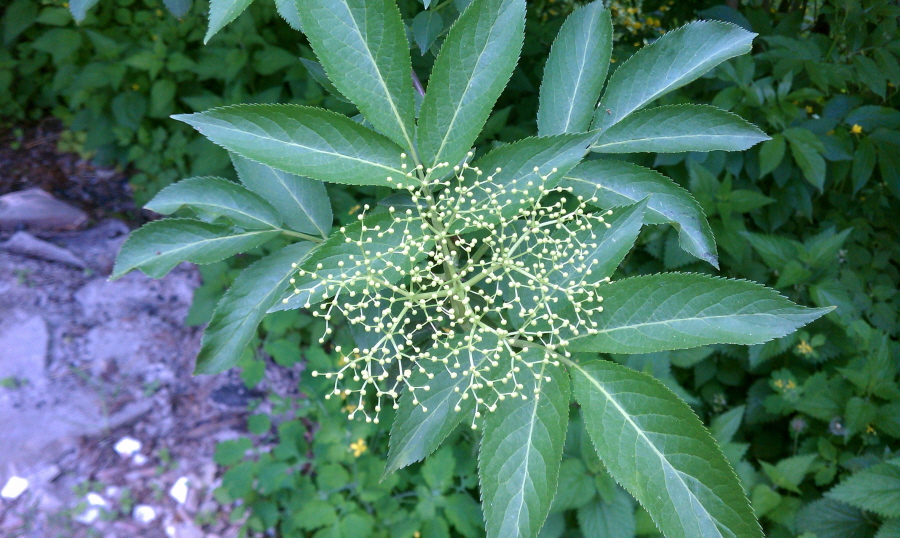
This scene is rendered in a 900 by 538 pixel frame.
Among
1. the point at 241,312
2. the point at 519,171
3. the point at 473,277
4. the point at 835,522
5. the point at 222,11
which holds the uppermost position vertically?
the point at 222,11

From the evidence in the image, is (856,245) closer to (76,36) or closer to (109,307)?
(109,307)

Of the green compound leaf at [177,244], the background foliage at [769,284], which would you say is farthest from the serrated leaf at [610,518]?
the green compound leaf at [177,244]

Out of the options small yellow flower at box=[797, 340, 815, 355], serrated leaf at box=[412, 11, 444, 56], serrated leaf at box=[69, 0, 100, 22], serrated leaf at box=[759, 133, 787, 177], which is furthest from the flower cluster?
small yellow flower at box=[797, 340, 815, 355]

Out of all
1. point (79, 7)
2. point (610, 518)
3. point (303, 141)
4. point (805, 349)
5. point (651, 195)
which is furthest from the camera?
point (805, 349)

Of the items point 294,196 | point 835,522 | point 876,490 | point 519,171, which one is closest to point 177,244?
point 294,196

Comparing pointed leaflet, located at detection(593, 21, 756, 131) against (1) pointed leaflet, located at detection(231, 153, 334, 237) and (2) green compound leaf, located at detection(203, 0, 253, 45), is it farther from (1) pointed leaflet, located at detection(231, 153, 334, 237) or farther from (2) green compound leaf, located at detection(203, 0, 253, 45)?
(2) green compound leaf, located at detection(203, 0, 253, 45)

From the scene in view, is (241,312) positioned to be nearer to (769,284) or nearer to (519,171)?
(519,171)
